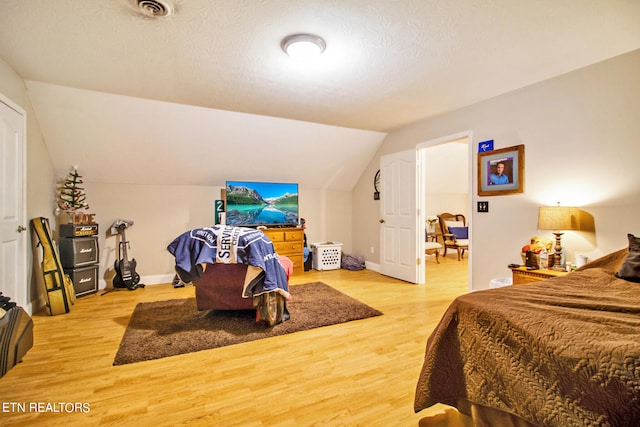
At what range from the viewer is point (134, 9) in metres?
1.82

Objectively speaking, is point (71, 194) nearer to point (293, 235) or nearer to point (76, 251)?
point (76, 251)

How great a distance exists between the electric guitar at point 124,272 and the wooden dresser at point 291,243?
1969 mm

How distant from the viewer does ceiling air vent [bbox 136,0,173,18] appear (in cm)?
174

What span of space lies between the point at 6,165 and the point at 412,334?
3878 mm

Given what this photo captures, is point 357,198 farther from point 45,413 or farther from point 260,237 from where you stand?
point 45,413

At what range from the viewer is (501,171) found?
326cm

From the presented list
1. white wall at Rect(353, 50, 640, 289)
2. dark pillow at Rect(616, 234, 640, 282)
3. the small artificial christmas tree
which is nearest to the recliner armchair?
white wall at Rect(353, 50, 640, 289)

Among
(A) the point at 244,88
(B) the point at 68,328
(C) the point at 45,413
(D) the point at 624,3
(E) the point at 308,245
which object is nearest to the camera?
(C) the point at 45,413

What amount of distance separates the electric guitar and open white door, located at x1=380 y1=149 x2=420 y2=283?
3.79 m

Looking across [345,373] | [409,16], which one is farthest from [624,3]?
[345,373]

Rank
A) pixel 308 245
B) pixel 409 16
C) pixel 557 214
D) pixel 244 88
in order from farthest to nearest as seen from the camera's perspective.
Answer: pixel 308 245
pixel 244 88
pixel 557 214
pixel 409 16

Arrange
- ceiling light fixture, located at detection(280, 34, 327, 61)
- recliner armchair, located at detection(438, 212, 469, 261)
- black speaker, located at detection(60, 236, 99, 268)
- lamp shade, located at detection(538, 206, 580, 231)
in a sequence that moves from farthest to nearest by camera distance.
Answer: recliner armchair, located at detection(438, 212, 469, 261) → black speaker, located at detection(60, 236, 99, 268) → lamp shade, located at detection(538, 206, 580, 231) → ceiling light fixture, located at detection(280, 34, 327, 61)

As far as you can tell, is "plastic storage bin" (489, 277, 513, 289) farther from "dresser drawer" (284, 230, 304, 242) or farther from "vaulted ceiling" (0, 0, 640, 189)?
"dresser drawer" (284, 230, 304, 242)

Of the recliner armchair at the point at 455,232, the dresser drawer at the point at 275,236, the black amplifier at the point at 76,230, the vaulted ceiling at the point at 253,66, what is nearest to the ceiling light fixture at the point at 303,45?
the vaulted ceiling at the point at 253,66
